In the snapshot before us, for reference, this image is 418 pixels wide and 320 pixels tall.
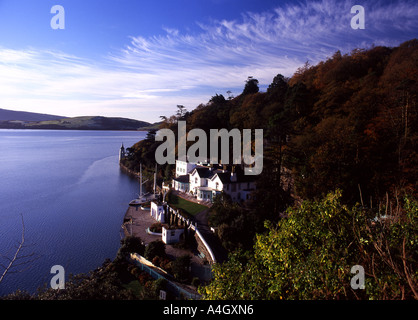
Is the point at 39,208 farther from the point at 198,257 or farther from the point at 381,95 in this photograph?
the point at 381,95

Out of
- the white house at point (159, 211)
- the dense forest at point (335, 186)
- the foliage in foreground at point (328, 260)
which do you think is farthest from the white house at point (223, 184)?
the foliage in foreground at point (328, 260)

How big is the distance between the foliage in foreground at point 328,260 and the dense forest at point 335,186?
21 mm

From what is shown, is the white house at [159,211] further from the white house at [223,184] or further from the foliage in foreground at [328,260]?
the foliage in foreground at [328,260]

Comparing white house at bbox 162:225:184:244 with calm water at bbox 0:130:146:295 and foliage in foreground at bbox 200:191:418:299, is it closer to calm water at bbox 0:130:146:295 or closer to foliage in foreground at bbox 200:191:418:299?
calm water at bbox 0:130:146:295

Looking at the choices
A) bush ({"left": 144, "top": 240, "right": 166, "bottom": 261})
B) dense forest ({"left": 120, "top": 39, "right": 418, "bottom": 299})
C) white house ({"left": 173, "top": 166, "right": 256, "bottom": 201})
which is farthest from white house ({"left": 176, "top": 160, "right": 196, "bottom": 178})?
bush ({"left": 144, "top": 240, "right": 166, "bottom": 261})

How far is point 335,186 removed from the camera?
13.4m

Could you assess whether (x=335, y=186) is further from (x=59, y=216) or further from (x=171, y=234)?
(x=59, y=216)

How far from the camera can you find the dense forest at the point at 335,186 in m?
4.36

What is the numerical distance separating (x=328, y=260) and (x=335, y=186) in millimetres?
10238

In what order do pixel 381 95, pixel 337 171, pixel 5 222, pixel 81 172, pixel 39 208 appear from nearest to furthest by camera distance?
pixel 337 171 < pixel 381 95 < pixel 5 222 < pixel 39 208 < pixel 81 172

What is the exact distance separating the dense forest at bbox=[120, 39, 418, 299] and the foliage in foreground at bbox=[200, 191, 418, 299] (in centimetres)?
2

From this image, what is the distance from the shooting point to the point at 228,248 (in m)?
14.7
